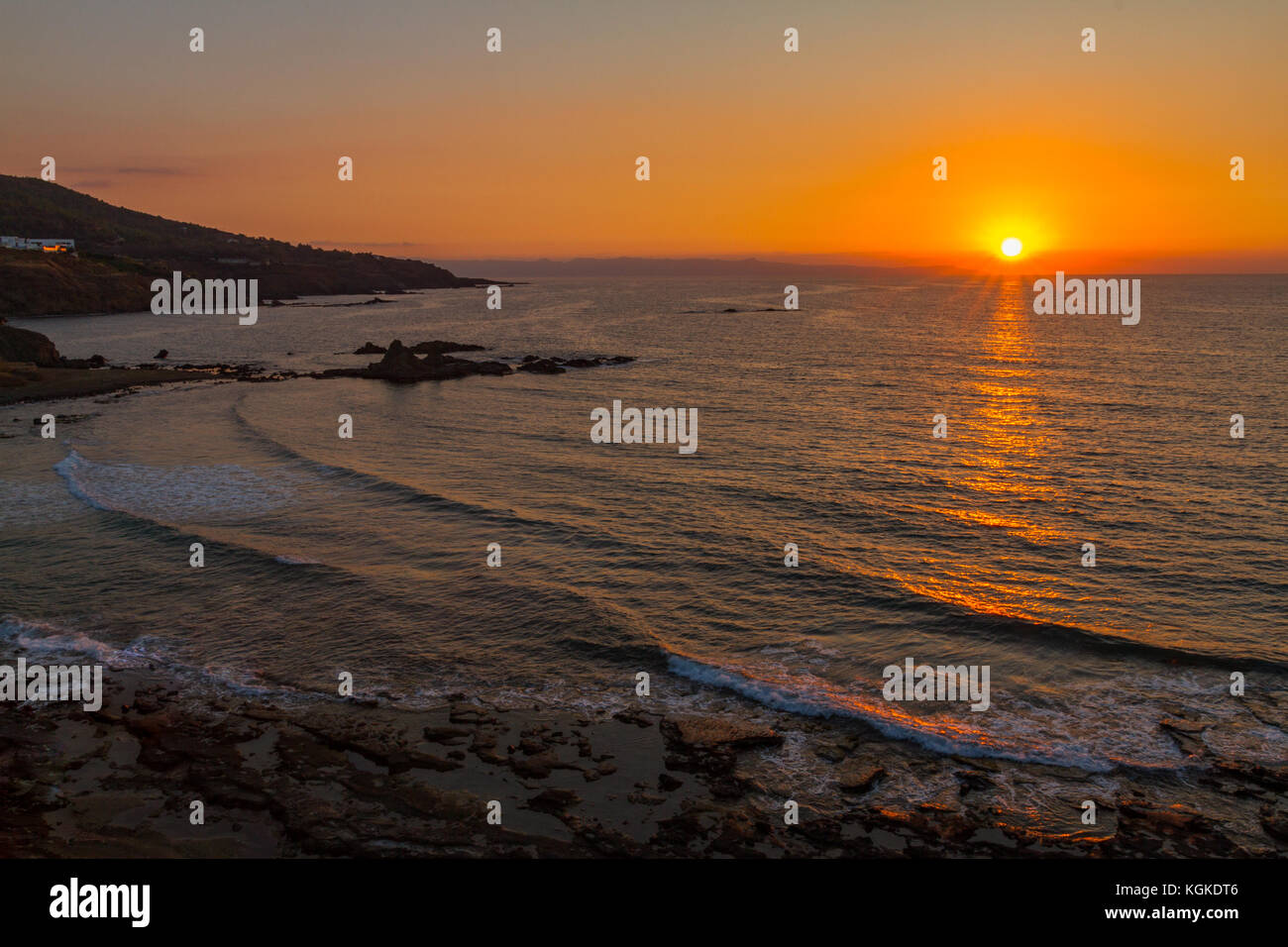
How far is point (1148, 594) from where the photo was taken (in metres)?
22.2

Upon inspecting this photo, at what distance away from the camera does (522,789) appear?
14.0 meters

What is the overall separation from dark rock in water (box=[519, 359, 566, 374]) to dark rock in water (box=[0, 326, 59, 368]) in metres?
37.3

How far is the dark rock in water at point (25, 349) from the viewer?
2591 inches

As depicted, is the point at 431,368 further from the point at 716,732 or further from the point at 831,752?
the point at 831,752

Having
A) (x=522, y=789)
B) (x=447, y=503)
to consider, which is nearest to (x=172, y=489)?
(x=447, y=503)

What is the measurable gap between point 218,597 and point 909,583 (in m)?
18.8

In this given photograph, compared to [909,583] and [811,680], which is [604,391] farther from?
[811,680]

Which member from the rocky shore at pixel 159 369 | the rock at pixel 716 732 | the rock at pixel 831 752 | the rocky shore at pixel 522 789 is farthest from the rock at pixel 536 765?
the rocky shore at pixel 159 369

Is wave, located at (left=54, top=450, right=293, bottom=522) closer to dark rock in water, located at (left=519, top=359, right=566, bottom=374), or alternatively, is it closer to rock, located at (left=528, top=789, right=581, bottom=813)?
rock, located at (left=528, top=789, right=581, bottom=813)

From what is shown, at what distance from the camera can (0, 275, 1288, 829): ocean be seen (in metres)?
17.7

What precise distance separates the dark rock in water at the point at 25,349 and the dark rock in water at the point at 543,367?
1468 inches

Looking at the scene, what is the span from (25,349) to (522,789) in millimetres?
72387

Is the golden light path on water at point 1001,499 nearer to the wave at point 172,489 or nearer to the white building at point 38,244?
the wave at point 172,489
